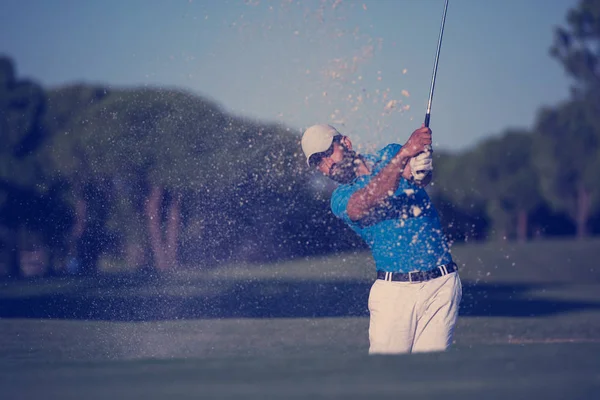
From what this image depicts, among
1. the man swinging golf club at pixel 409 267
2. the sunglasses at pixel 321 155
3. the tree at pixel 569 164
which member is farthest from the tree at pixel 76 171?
the tree at pixel 569 164

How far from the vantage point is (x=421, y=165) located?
12.5ft

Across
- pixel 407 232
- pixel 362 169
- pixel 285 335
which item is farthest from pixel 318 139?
pixel 285 335

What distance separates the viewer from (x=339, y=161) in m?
4.16

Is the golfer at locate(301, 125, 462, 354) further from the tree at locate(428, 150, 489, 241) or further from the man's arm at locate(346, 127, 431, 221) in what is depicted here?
the tree at locate(428, 150, 489, 241)

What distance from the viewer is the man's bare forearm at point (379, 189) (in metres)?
3.69

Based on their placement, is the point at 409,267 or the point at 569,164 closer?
the point at 409,267

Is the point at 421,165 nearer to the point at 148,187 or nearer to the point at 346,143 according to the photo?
the point at 346,143

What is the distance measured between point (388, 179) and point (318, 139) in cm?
54

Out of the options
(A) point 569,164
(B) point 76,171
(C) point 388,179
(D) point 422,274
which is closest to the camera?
(C) point 388,179

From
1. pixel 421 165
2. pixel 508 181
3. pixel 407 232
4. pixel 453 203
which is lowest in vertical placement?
pixel 407 232

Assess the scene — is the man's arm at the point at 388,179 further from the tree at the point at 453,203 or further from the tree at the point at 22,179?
the tree at the point at 22,179

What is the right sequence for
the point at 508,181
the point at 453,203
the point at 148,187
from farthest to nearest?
1. the point at 508,181
2. the point at 453,203
3. the point at 148,187

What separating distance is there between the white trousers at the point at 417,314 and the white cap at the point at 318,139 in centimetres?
73

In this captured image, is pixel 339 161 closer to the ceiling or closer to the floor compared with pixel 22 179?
closer to the floor
